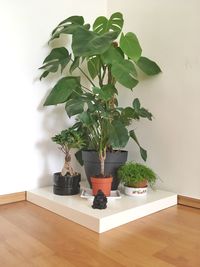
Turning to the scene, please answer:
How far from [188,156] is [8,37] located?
3.99ft

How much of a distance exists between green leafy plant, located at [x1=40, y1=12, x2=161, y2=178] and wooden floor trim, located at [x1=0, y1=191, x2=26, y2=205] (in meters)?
0.49

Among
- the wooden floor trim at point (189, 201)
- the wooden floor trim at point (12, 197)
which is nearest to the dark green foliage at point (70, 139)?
the wooden floor trim at point (12, 197)

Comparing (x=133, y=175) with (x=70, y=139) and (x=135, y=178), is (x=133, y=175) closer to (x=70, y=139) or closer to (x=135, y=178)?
(x=135, y=178)

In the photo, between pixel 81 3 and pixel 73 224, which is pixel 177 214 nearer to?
pixel 73 224

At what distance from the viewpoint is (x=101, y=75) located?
162 centimetres

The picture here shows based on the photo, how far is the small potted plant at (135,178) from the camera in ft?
4.81

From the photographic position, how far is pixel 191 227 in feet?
3.92

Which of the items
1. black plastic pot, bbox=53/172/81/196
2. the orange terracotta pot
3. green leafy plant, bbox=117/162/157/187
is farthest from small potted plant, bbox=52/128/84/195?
green leafy plant, bbox=117/162/157/187

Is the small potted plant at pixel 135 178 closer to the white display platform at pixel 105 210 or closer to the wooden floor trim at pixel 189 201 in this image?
the white display platform at pixel 105 210

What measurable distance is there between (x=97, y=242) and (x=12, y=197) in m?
0.71

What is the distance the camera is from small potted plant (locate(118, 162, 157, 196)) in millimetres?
1466

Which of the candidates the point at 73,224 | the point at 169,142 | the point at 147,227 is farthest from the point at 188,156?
the point at 73,224

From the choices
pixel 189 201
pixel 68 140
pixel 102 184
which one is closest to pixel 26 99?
pixel 68 140

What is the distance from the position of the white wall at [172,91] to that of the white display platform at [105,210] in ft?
0.58
